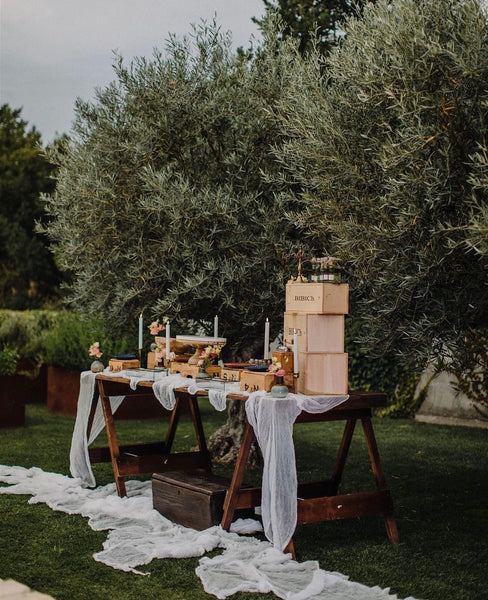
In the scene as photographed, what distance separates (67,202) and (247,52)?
2.50 metres

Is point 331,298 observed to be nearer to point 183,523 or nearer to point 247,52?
point 183,523

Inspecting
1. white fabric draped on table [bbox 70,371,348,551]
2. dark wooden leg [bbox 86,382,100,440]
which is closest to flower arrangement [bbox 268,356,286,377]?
white fabric draped on table [bbox 70,371,348,551]

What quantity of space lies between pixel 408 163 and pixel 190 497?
2948 millimetres

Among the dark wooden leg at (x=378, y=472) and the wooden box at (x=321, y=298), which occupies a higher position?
the wooden box at (x=321, y=298)

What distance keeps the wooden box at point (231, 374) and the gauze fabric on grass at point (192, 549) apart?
109 cm

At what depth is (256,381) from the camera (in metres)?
6.05

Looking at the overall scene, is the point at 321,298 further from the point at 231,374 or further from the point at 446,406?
the point at 446,406

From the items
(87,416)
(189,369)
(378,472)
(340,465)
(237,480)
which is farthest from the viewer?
(87,416)

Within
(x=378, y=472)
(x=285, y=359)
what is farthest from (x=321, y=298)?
(x=378, y=472)

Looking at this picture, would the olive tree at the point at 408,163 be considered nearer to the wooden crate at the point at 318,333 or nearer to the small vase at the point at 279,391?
the wooden crate at the point at 318,333

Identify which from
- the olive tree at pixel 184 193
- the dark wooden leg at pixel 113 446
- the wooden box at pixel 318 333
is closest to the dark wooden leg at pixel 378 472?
the wooden box at pixel 318 333

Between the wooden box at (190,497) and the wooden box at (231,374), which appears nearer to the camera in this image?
the wooden box at (190,497)

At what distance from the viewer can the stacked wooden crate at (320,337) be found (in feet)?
19.7

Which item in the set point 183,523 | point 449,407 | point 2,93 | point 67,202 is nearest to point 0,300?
point 2,93
